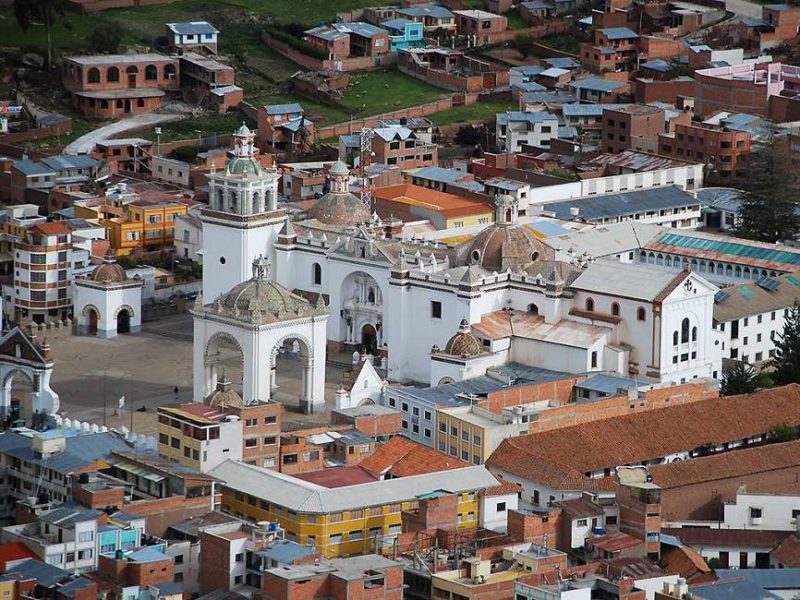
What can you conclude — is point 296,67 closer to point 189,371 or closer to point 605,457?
point 189,371

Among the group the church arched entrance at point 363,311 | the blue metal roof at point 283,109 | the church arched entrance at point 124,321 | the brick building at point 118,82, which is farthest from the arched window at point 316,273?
the brick building at point 118,82

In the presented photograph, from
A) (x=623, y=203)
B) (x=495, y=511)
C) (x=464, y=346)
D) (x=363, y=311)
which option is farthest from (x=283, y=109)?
(x=495, y=511)

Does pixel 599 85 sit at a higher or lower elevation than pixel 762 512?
lower

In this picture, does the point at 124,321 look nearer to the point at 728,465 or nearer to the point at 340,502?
the point at 340,502

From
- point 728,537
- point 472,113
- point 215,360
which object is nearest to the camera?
point 728,537

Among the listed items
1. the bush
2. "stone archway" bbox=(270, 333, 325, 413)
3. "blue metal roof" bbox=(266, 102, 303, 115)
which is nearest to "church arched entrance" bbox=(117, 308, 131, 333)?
"stone archway" bbox=(270, 333, 325, 413)

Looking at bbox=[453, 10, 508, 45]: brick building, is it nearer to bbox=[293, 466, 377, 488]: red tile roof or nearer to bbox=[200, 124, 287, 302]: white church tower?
bbox=[200, 124, 287, 302]: white church tower

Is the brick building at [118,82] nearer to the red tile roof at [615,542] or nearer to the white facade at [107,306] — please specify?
the white facade at [107,306]
